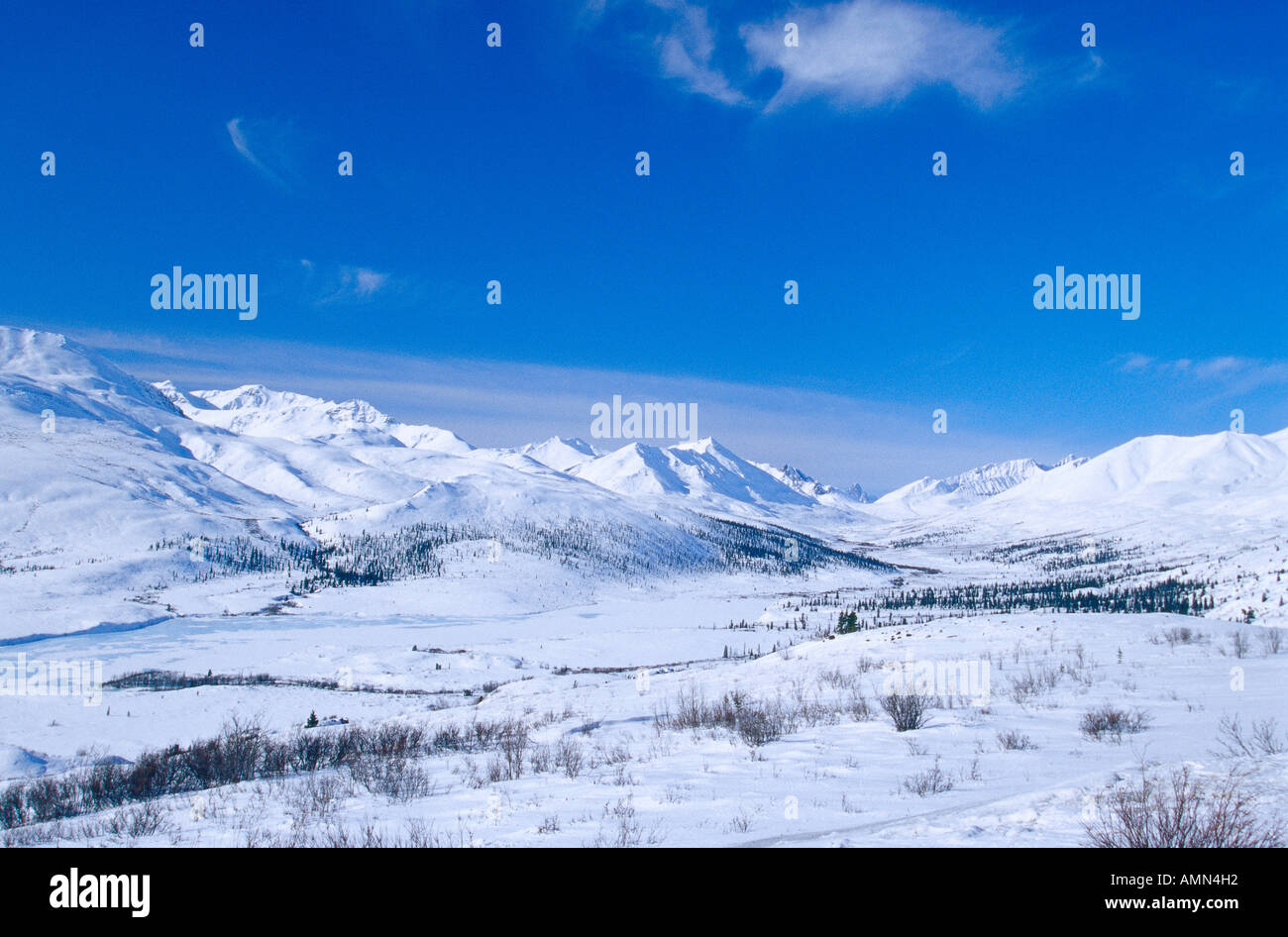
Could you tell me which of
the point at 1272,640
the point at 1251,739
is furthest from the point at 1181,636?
the point at 1251,739

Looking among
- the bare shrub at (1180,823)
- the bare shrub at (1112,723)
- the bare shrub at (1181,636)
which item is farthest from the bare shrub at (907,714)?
the bare shrub at (1181,636)

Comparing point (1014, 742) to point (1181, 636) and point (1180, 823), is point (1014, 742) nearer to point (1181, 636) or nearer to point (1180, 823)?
point (1180, 823)

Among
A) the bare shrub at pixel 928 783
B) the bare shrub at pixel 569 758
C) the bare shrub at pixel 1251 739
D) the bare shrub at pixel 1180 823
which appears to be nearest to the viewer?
the bare shrub at pixel 1180 823

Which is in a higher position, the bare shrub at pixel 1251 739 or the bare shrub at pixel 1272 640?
the bare shrub at pixel 1251 739

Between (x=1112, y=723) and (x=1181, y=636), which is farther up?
(x=1112, y=723)

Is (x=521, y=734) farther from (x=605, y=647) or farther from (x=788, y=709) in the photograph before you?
(x=605, y=647)

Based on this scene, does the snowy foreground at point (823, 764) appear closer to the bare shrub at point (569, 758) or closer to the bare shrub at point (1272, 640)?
the bare shrub at point (569, 758)

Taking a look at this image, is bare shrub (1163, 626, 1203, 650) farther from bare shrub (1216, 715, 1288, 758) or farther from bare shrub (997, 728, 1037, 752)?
bare shrub (997, 728, 1037, 752)

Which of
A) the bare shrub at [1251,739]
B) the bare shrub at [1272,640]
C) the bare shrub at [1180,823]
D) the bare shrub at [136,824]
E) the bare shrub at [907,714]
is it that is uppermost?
the bare shrub at [1180,823]

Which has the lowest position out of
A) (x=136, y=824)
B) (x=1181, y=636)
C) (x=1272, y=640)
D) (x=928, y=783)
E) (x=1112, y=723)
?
(x=1181, y=636)
